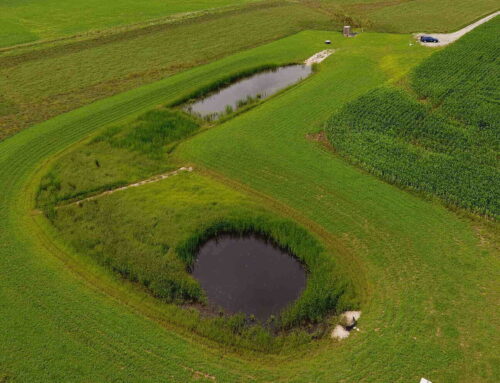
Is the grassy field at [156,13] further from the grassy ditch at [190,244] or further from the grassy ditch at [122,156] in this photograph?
the grassy ditch at [190,244]

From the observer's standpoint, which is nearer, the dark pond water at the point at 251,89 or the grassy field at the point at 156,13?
the dark pond water at the point at 251,89

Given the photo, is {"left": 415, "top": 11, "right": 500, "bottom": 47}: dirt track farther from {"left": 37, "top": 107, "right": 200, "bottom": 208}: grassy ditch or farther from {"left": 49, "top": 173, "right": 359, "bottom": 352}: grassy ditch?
{"left": 49, "top": 173, "right": 359, "bottom": 352}: grassy ditch

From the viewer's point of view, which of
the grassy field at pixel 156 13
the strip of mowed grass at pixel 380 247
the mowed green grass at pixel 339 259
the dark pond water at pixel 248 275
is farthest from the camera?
the grassy field at pixel 156 13

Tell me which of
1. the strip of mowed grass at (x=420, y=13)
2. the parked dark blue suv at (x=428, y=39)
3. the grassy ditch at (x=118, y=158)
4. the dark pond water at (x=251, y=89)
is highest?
the strip of mowed grass at (x=420, y=13)

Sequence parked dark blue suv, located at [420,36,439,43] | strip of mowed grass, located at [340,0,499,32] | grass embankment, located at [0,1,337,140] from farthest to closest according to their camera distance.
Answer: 1. strip of mowed grass, located at [340,0,499,32]
2. parked dark blue suv, located at [420,36,439,43]
3. grass embankment, located at [0,1,337,140]

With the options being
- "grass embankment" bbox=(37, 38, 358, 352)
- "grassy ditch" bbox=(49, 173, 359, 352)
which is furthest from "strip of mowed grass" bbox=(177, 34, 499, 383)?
"grass embankment" bbox=(37, 38, 358, 352)

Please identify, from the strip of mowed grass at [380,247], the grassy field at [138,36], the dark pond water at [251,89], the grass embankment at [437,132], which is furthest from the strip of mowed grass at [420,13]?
the strip of mowed grass at [380,247]

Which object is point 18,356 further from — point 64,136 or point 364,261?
point 64,136
